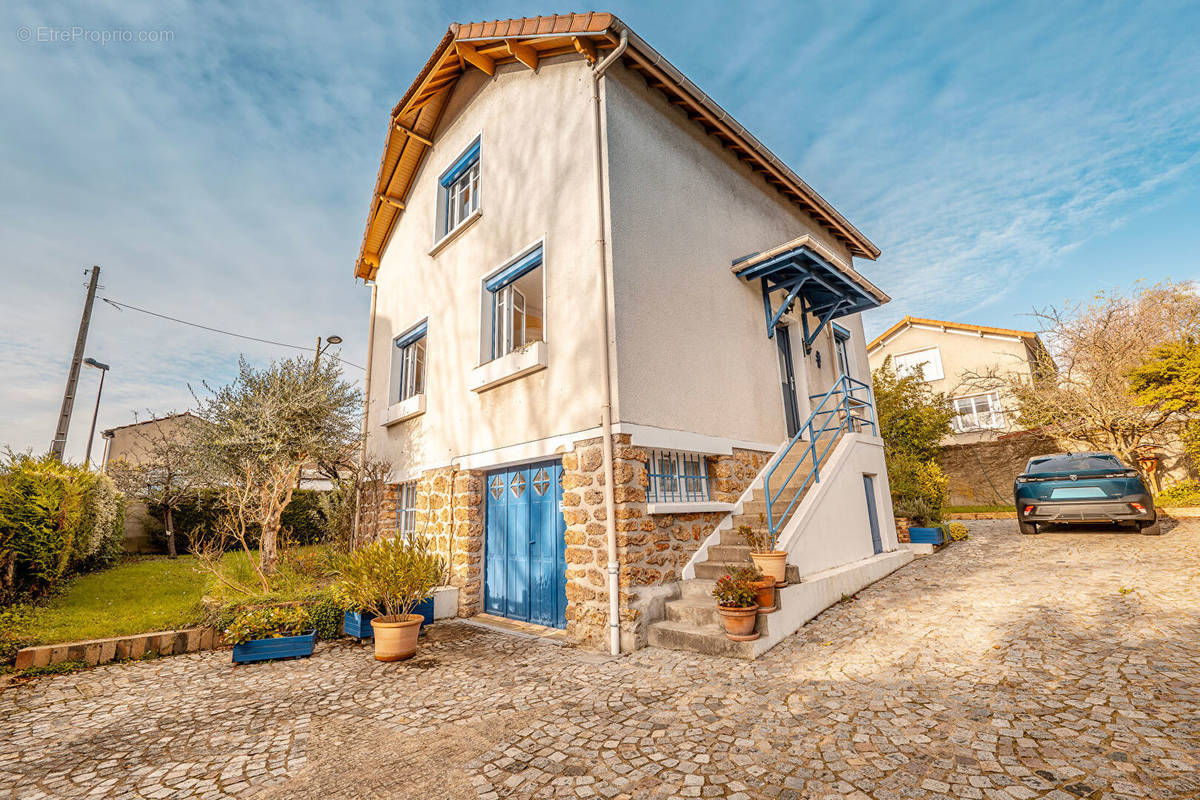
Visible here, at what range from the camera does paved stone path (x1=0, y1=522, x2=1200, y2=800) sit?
8.31ft

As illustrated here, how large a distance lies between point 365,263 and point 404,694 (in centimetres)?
1081

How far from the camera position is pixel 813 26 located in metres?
8.18

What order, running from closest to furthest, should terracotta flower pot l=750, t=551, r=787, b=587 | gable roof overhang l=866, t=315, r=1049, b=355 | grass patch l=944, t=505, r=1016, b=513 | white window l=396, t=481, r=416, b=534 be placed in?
terracotta flower pot l=750, t=551, r=787, b=587 < white window l=396, t=481, r=416, b=534 < grass patch l=944, t=505, r=1016, b=513 < gable roof overhang l=866, t=315, r=1049, b=355

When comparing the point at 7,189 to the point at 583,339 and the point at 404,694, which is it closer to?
the point at 583,339

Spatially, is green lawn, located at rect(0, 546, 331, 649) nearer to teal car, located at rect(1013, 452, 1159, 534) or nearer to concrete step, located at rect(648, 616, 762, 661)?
concrete step, located at rect(648, 616, 762, 661)

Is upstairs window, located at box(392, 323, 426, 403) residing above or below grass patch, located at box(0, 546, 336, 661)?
above

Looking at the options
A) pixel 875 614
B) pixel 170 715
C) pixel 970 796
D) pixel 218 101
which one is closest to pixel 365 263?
pixel 218 101

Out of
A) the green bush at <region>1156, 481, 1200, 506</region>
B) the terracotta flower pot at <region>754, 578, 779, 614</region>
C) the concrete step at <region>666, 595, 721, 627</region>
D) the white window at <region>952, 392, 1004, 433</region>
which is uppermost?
the white window at <region>952, 392, 1004, 433</region>

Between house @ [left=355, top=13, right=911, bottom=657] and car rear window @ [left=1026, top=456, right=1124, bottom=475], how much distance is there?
10.1 ft

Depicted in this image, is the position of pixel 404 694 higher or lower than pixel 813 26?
lower

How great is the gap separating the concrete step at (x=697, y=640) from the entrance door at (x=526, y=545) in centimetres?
149

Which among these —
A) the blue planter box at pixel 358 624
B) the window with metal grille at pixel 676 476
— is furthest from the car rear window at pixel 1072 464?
the blue planter box at pixel 358 624

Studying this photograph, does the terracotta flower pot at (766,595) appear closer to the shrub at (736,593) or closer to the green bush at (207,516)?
the shrub at (736,593)

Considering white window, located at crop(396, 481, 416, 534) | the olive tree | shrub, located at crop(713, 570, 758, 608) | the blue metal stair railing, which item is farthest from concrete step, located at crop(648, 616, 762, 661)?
the olive tree
